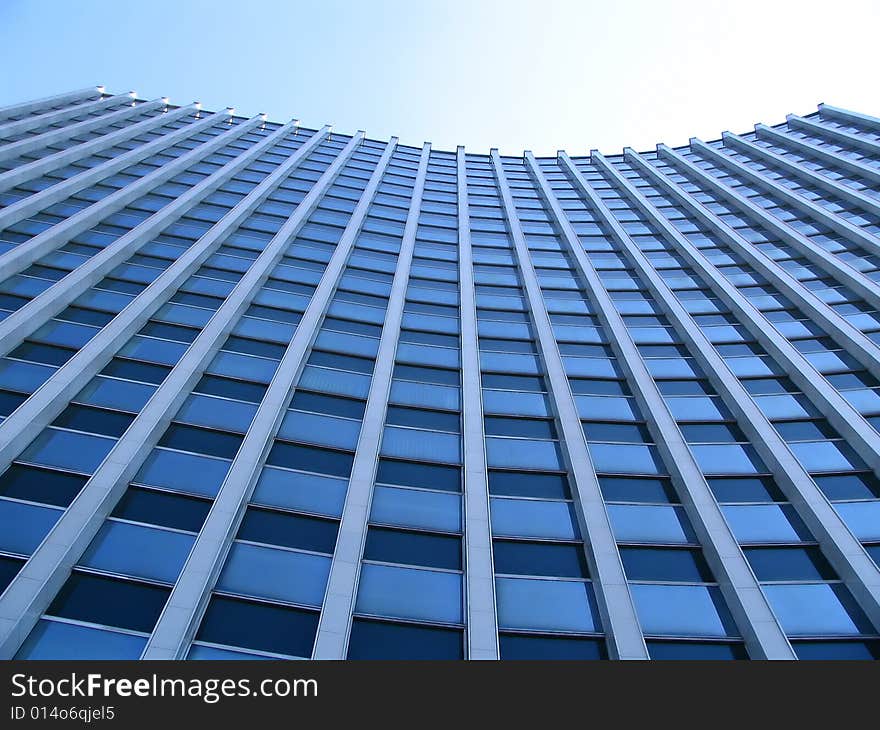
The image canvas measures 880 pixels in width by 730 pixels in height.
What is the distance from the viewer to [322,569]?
46.3 feet

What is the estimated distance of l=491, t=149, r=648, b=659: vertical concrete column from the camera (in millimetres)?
13195

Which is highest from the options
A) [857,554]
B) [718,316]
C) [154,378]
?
[718,316]

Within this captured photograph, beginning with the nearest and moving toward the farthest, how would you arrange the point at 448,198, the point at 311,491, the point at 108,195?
the point at 311,491, the point at 108,195, the point at 448,198

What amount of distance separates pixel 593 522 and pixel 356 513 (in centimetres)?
594

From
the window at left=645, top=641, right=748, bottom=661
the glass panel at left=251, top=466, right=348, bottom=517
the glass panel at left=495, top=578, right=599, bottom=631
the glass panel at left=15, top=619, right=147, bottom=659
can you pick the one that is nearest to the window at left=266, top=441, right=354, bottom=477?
the glass panel at left=251, top=466, right=348, bottom=517

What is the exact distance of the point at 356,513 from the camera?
15289mm

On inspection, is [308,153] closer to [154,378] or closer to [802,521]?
[154,378]

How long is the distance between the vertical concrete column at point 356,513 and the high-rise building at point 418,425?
81 mm

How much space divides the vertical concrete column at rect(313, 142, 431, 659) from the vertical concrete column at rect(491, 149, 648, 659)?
216 inches

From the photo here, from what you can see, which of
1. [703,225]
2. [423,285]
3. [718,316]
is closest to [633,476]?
[718,316]

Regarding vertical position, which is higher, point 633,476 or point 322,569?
point 633,476

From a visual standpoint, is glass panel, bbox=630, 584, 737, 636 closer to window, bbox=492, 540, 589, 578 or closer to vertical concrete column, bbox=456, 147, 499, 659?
window, bbox=492, 540, 589, 578

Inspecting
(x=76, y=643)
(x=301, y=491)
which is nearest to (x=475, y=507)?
(x=301, y=491)

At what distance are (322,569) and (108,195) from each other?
24756 mm
